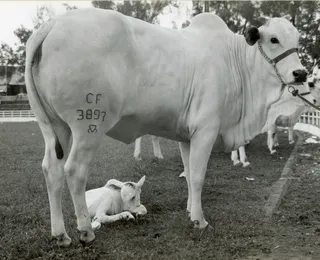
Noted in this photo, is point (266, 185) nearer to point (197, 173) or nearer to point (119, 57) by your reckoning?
point (197, 173)

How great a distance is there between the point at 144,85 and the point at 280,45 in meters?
1.76

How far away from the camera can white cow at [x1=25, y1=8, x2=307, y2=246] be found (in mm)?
4289

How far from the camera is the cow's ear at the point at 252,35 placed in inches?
216

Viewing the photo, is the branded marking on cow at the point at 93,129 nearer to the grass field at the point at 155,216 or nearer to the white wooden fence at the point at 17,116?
the grass field at the point at 155,216

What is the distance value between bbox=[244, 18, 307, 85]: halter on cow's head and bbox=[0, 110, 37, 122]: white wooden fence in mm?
33113

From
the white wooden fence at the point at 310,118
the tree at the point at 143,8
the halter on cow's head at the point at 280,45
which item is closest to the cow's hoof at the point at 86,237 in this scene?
the halter on cow's head at the point at 280,45

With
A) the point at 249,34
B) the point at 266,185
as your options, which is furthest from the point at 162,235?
the point at 266,185

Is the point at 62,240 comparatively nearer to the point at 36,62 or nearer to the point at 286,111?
the point at 36,62

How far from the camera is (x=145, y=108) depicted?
477 centimetres

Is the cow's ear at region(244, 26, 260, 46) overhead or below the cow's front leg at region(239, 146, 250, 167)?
overhead

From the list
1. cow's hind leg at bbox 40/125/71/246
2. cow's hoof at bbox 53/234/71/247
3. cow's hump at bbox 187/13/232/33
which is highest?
cow's hump at bbox 187/13/232/33

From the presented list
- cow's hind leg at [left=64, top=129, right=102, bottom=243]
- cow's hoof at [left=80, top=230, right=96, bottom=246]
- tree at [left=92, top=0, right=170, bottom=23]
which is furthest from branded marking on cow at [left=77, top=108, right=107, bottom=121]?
tree at [left=92, top=0, right=170, bottom=23]

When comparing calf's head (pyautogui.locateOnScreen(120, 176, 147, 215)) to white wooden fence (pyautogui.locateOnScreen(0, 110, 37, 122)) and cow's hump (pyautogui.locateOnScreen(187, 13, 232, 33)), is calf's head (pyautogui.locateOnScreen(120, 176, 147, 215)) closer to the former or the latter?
cow's hump (pyautogui.locateOnScreen(187, 13, 232, 33))

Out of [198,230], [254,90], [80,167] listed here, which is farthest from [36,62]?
[254,90]
